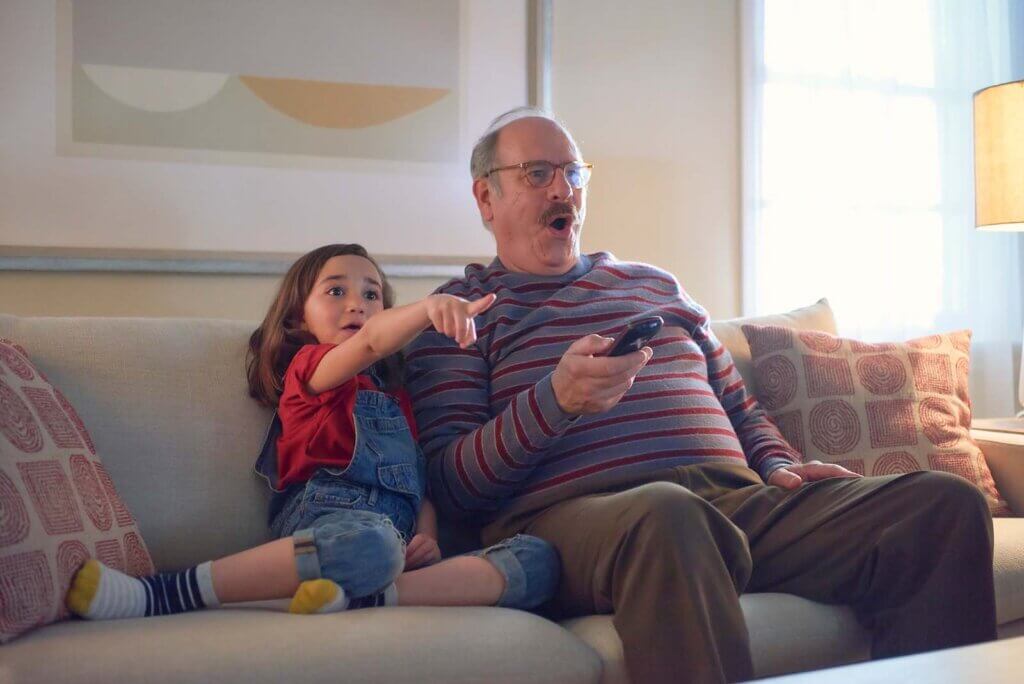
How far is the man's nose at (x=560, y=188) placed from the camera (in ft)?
6.61

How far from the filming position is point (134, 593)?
142cm

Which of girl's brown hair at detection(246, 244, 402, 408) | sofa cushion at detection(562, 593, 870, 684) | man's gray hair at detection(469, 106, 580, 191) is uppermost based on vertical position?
man's gray hair at detection(469, 106, 580, 191)

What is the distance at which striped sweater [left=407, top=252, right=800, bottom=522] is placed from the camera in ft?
5.56

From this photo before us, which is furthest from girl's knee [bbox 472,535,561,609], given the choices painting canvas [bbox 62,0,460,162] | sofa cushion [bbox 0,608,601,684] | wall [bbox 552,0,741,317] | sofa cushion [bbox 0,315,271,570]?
wall [bbox 552,0,741,317]

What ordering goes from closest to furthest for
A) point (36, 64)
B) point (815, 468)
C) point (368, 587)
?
point (368, 587) < point (815, 468) < point (36, 64)

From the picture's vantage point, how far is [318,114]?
2.49 m

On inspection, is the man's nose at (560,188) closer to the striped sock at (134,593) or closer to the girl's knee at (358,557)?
the girl's knee at (358,557)

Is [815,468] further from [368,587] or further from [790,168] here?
[790,168]

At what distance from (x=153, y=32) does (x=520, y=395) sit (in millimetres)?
1279

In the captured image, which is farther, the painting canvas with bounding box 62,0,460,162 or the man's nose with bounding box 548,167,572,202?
the painting canvas with bounding box 62,0,460,162

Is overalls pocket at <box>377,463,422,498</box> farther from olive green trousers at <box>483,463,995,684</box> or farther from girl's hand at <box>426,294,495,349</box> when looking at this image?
girl's hand at <box>426,294,495,349</box>

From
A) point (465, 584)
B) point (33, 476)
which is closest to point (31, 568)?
point (33, 476)

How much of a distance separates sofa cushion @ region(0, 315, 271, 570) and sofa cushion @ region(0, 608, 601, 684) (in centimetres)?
30

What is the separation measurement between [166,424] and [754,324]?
4.21 feet
